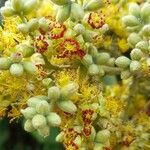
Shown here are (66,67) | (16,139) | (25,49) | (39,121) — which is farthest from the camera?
(16,139)

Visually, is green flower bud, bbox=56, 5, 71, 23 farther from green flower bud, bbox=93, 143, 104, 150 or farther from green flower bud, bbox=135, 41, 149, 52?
green flower bud, bbox=93, 143, 104, 150

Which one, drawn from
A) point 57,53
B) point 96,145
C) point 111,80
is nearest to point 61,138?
point 96,145

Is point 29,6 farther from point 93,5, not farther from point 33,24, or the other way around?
point 93,5

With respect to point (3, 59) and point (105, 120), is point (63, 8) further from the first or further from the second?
point (105, 120)

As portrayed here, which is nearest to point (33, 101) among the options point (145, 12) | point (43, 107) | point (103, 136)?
point (43, 107)

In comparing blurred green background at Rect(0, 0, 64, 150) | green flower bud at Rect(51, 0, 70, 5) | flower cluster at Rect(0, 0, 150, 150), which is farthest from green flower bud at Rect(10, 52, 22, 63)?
blurred green background at Rect(0, 0, 64, 150)

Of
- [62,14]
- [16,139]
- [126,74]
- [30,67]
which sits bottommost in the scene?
[16,139]
